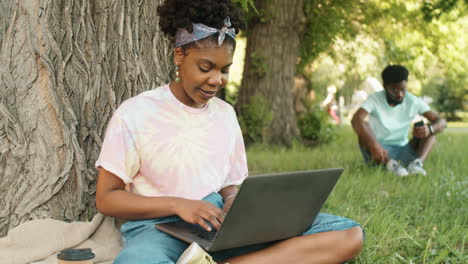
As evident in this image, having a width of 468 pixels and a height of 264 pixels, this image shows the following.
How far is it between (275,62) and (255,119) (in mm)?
1089

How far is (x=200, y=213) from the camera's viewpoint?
8.64 ft

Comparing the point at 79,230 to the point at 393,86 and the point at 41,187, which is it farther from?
the point at 393,86

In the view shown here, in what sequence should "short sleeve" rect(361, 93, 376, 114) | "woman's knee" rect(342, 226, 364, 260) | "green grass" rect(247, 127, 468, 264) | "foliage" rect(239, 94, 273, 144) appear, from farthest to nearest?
"foliage" rect(239, 94, 273, 144) → "short sleeve" rect(361, 93, 376, 114) → "green grass" rect(247, 127, 468, 264) → "woman's knee" rect(342, 226, 364, 260)

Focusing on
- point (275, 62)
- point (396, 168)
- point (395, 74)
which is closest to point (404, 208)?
point (396, 168)

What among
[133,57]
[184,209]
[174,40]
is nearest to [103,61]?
[133,57]

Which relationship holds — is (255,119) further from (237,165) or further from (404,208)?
(237,165)

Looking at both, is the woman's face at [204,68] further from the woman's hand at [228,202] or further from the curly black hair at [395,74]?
the curly black hair at [395,74]

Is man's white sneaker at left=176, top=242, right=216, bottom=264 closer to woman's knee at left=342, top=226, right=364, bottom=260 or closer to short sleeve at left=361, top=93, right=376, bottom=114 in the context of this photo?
woman's knee at left=342, top=226, right=364, bottom=260

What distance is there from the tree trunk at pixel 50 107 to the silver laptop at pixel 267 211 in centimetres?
76

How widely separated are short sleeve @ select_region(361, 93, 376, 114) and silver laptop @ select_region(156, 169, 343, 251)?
14.7 ft

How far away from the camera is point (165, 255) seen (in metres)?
2.62

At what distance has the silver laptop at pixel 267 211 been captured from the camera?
2457mm

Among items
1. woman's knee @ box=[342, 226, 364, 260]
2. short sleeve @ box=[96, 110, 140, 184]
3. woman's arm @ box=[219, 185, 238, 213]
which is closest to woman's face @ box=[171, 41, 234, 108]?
short sleeve @ box=[96, 110, 140, 184]

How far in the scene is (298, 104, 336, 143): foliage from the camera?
38.7ft
